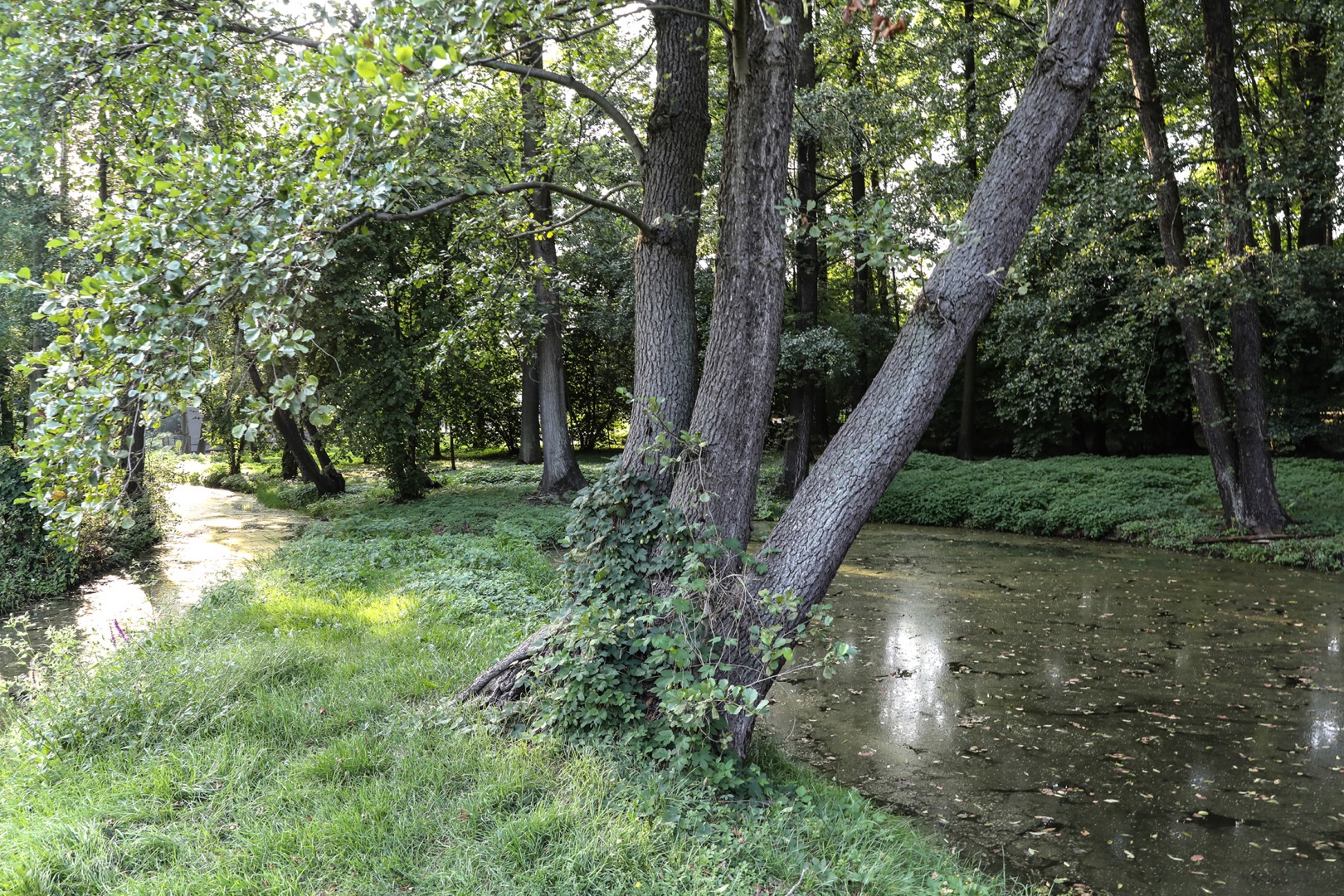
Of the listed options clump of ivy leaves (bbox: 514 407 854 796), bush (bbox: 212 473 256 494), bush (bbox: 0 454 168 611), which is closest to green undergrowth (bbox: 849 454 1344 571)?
clump of ivy leaves (bbox: 514 407 854 796)

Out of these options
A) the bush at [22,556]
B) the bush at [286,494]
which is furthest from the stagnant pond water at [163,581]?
the bush at [286,494]

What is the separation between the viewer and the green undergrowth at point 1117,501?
11594 millimetres

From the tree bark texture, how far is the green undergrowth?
33.0 ft

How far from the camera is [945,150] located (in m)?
15.4

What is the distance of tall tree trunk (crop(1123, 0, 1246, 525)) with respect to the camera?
1125 cm

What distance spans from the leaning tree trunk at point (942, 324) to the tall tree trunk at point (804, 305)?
10914mm

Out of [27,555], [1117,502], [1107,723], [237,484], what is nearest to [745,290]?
[1107,723]

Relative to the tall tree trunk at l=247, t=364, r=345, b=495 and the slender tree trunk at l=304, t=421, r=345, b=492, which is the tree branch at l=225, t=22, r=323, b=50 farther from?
the slender tree trunk at l=304, t=421, r=345, b=492

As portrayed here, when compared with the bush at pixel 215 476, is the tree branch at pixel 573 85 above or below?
above

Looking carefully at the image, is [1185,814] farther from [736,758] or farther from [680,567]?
[680,567]

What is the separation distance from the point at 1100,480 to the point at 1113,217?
543cm

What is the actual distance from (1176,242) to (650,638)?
1115cm

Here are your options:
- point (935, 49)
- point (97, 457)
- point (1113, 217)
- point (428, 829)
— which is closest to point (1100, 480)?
point (1113, 217)

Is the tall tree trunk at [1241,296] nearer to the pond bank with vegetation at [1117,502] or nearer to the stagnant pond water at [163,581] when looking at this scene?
the pond bank with vegetation at [1117,502]
